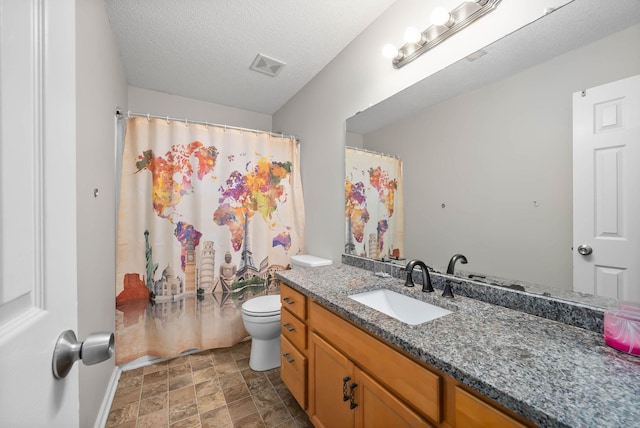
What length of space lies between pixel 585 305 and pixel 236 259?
7.28ft

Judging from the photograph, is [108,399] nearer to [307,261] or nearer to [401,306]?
[307,261]

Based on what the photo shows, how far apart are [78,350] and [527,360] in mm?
974

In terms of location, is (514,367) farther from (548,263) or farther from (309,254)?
(309,254)

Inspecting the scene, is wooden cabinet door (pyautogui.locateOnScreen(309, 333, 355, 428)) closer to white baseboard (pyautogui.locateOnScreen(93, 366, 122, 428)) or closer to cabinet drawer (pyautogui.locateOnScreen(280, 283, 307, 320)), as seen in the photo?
cabinet drawer (pyautogui.locateOnScreen(280, 283, 307, 320))

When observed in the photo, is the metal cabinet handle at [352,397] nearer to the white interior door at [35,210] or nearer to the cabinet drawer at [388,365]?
the cabinet drawer at [388,365]

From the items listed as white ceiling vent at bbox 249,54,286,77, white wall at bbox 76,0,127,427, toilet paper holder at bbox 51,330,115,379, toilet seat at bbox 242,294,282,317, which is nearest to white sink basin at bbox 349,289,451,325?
toilet seat at bbox 242,294,282,317

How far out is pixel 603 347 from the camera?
73cm

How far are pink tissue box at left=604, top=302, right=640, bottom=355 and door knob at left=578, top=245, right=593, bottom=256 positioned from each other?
0.64 ft

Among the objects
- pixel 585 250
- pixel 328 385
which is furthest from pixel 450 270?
pixel 328 385

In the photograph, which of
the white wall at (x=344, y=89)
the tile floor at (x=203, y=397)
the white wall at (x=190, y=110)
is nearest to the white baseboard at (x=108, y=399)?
the tile floor at (x=203, y=397)

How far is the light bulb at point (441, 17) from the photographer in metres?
1.20

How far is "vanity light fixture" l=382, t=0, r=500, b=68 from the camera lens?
1156mm

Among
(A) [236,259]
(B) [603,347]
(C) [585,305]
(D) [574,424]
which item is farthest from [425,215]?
(A) [236,259]

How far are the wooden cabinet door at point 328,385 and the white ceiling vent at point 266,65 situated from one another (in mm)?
2024
